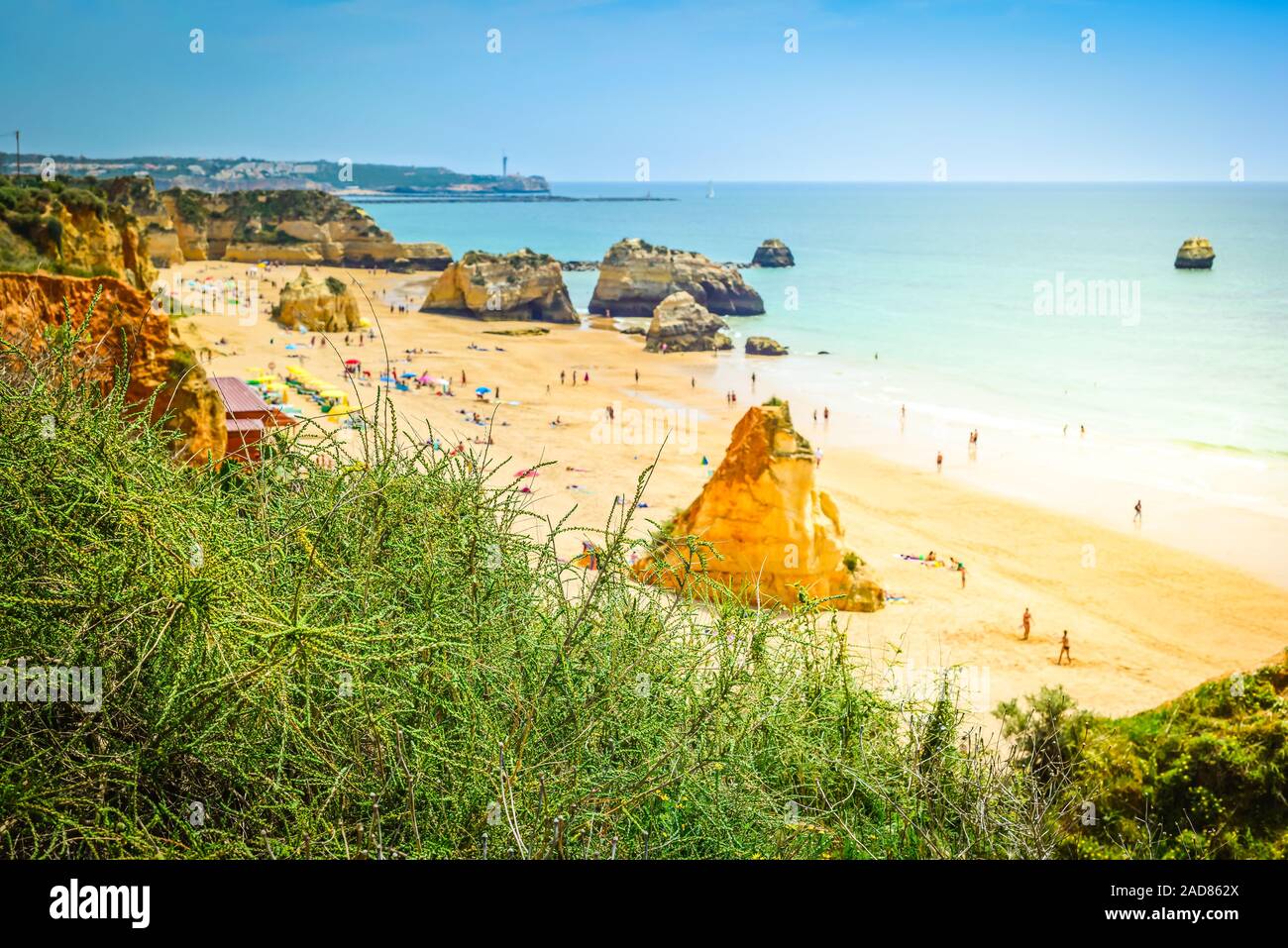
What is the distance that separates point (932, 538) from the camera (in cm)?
2561

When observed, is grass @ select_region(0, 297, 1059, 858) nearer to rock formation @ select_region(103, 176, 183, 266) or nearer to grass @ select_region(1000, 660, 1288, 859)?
grass @ select_region(1000, 660, 1288, 859)

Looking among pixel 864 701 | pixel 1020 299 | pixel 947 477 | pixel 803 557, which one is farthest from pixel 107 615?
pixel 1020 299

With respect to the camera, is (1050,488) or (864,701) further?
(1050,488)

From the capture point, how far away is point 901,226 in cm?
17975

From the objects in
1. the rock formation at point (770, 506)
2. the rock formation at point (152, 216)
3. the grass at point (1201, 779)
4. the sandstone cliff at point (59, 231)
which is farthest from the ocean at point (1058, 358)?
the rock formation at point (152, 216)

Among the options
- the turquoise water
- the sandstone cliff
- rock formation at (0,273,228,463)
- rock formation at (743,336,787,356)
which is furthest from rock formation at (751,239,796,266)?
rock formation at (0,273,228,463)

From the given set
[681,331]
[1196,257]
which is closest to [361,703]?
[681,331]

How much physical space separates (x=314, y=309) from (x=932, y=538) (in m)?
32.9

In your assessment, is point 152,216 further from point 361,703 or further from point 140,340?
point 361,703

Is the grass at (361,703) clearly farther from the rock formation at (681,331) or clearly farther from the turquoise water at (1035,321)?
the rock formation at (681,331)

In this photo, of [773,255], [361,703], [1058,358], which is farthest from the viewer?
[773,255]

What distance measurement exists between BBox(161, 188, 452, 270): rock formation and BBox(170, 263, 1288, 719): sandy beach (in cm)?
3517
